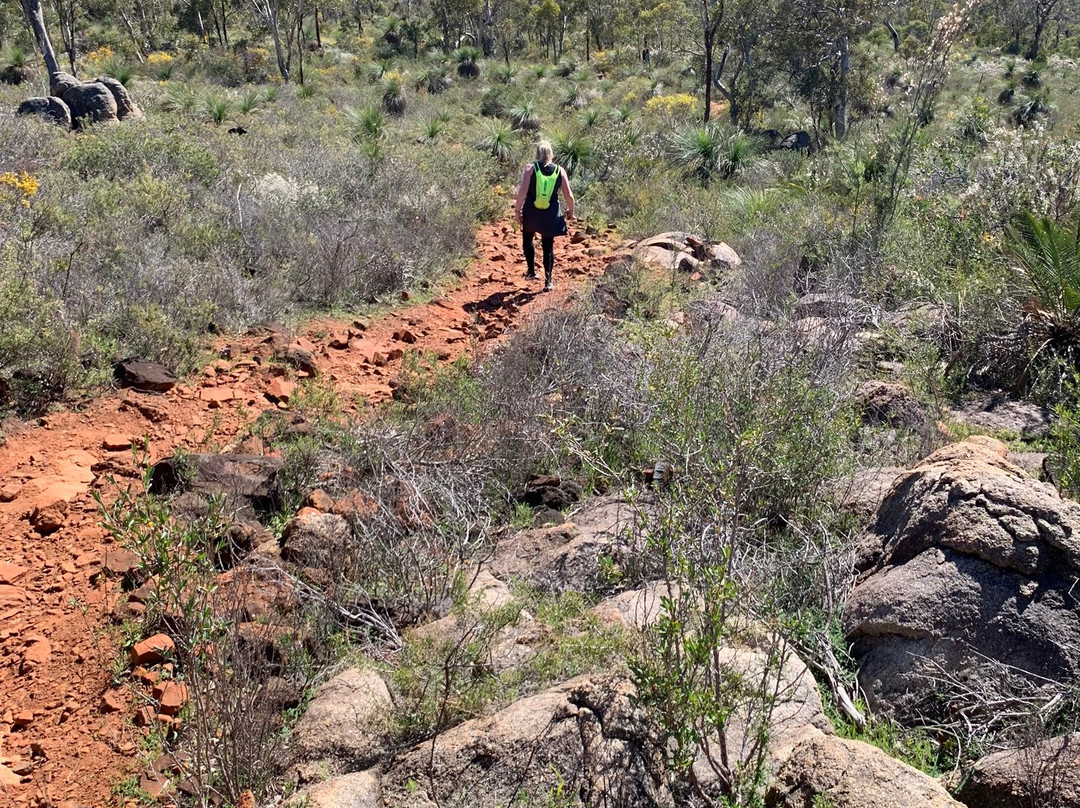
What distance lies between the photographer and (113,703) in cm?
299

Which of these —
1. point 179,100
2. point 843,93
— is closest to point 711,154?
point 843,93

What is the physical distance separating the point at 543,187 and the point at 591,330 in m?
2.74

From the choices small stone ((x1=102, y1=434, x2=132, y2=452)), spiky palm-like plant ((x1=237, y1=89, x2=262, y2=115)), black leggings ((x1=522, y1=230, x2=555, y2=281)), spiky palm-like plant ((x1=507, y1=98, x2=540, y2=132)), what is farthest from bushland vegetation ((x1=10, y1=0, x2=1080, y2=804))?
spiky palm-like plant ((x1=507, y1=98, x2=540, y2=132))

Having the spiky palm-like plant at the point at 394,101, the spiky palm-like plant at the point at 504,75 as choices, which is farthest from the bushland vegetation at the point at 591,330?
the spiky palm-like plant at the point at 504,75

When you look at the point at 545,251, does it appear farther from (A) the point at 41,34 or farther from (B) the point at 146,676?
(A) the point at 41,34

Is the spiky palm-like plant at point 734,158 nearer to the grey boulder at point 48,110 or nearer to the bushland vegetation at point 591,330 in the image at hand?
the bushland vegetation at point 591,330

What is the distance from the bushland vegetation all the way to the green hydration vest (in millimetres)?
1104

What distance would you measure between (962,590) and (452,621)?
1.92 meters

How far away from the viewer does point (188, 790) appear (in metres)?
2.55

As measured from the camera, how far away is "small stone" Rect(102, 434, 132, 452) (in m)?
4.66

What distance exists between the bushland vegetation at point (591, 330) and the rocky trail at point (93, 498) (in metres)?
0.36

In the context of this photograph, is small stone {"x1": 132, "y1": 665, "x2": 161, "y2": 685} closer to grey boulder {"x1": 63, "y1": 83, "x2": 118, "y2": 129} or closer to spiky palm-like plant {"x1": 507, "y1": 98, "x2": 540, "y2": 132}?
grey boulder {"x1": 63, "y1": 83, "x2": 118, "y2": 129}

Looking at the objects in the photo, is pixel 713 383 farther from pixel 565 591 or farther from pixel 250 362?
pixel 250 362

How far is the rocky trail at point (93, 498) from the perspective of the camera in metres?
2.83
